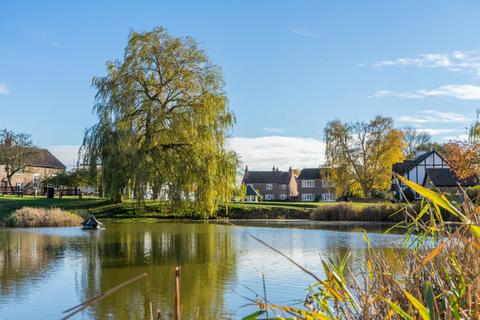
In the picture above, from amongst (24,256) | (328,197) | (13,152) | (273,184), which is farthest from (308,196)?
(24,256)

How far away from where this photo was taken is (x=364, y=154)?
174ft

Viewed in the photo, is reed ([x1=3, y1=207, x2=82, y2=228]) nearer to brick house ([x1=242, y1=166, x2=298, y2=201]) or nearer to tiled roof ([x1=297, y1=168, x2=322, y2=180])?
brick house ([x1=242, y1=166, x2=298, y2=201])

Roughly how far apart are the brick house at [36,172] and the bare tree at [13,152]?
944 millimetres

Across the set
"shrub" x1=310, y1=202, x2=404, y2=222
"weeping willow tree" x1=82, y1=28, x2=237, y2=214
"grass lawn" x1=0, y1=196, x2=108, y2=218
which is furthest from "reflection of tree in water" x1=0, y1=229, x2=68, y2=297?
"shrub" x1=310, y1=202, x2=404, y2=222

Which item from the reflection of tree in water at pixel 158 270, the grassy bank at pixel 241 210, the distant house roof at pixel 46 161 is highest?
the distant house roof at pixel 46 161

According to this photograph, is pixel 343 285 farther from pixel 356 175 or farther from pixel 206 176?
pixel 356 175

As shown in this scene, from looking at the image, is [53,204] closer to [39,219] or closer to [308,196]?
[39,219]

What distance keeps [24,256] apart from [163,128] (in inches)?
570

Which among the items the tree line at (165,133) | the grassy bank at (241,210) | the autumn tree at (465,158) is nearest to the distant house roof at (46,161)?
the grassy bank at (241,210)

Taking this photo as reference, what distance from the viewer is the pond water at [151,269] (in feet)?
30.8

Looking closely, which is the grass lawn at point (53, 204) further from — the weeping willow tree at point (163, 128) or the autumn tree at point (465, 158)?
the autumn tree at point (465, 158)

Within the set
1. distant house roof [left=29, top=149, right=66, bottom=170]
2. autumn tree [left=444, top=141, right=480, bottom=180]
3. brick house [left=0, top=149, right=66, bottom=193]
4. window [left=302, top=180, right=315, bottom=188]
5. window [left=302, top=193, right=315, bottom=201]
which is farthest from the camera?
window [left=302, top=180, right=315, bottom=188]

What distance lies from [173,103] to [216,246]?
12.9 meters

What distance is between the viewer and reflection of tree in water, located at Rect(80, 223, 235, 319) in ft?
31.1
